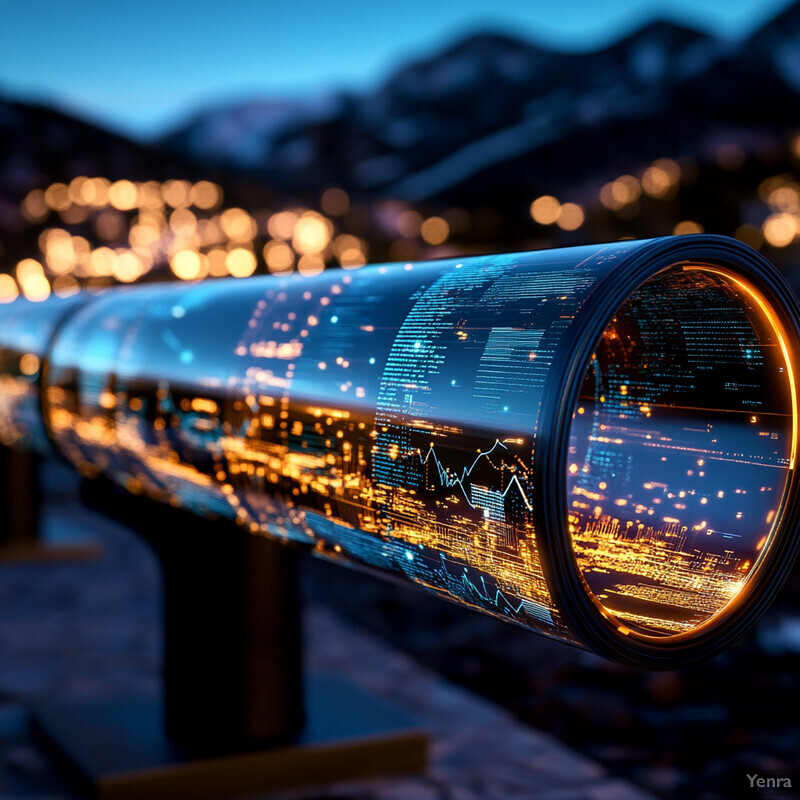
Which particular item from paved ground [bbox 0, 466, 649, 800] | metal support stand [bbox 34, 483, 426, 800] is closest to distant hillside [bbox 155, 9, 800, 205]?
paved ground [bbox 0, 466, 649, 800]

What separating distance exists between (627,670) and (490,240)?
528 centimetres

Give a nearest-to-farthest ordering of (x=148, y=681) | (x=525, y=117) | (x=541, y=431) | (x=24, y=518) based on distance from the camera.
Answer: (x=541, y=431)
(x=148, y=681)
(x=24, y=518)
(x=525, y=117)

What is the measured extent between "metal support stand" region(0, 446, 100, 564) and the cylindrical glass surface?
7.85 feet

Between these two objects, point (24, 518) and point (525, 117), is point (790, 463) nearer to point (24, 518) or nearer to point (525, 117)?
point (24, 518)

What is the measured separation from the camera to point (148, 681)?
2.15 meters

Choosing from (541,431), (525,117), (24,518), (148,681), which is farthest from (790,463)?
(525,117)

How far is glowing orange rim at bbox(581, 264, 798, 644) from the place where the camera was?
0.74 m

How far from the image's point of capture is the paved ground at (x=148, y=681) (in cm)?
161

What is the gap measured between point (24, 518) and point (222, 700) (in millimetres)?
2059

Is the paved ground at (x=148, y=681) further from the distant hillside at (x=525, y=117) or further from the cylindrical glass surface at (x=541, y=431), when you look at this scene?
the distant hillside at (x=525, y=117)

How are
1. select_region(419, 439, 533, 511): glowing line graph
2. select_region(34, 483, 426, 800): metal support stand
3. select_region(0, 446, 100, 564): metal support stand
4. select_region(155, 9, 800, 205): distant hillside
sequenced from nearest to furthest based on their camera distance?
select_region(419, 439, 533, 511): glowing line graph < select_region(34, 483, 426, 800): metal support stand < select_region(0, 446, 100, 564): metal support stand < select_region(155, 9, 800, 205): distant hillside

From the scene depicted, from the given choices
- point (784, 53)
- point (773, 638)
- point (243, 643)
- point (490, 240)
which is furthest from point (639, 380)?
point (490, 240)

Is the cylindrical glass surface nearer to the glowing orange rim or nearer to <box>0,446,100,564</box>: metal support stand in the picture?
the glowing orange rim

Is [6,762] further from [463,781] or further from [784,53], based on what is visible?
[784,53]
